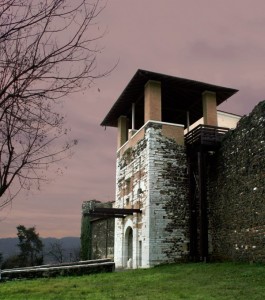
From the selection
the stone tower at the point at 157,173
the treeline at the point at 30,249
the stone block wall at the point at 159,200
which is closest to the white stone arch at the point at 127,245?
the stone tower at the point at 157,173

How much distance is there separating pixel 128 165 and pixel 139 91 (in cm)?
380

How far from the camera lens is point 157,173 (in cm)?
1736

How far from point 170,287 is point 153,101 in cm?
996

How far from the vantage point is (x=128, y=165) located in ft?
67.4

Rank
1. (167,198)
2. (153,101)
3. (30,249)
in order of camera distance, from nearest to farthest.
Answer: (167,198) → (153,101) → (30,249)

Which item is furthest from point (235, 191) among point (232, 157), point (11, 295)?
point (11, 295)

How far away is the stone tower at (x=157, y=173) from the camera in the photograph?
16.8 m

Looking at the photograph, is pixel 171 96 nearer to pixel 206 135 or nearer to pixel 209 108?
pixel 209 108

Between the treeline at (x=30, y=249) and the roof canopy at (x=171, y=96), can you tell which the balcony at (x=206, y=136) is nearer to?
the roof canopy at (x=171, y=96)

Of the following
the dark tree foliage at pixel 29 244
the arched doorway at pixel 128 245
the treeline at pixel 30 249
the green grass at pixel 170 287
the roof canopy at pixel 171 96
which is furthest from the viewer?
the dark tree foliage at pixel 29 244

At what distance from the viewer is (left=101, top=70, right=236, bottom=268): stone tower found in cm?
1678

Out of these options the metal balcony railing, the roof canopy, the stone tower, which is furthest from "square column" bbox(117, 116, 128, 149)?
the metal balcony railing

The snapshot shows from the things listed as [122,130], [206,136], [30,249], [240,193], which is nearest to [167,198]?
[206,136]

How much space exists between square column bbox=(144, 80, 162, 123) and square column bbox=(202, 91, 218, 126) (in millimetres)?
2228
